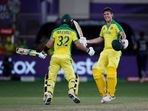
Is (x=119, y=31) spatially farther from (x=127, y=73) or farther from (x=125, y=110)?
(x=127, y=73)

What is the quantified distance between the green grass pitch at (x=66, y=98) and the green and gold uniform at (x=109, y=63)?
0.46 meters

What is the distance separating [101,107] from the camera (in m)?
18.0

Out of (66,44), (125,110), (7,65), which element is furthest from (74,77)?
(7,65)

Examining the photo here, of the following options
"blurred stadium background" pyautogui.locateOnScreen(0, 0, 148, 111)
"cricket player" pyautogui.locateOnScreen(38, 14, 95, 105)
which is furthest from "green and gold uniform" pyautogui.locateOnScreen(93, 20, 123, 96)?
"blurred stadium background" pyautogui.locateOnScreen(0, 0, 148, 111)

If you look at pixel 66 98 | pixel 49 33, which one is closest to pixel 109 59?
Answer: pixel 66 98

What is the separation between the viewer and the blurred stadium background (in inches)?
1124

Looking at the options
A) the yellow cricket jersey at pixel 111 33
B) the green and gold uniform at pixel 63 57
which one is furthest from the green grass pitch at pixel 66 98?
the yellow cricket jersey at pixel 111 33

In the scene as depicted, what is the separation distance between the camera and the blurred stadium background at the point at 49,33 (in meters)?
28.5

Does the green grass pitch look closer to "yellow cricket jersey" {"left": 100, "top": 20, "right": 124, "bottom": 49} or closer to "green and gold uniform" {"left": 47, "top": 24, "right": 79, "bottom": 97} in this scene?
"green and gold uniform" {"left": 47, "top": 24, "right": 79, "bottom": 97}

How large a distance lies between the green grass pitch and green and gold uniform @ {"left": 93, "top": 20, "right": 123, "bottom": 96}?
46cm

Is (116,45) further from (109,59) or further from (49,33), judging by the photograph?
(49,33)

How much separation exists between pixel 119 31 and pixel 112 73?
1.05 metres

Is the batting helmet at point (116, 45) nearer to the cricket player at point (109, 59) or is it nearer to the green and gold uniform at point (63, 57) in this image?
the cricket player at point (109, 59)

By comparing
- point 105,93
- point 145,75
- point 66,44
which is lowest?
point 145,75
